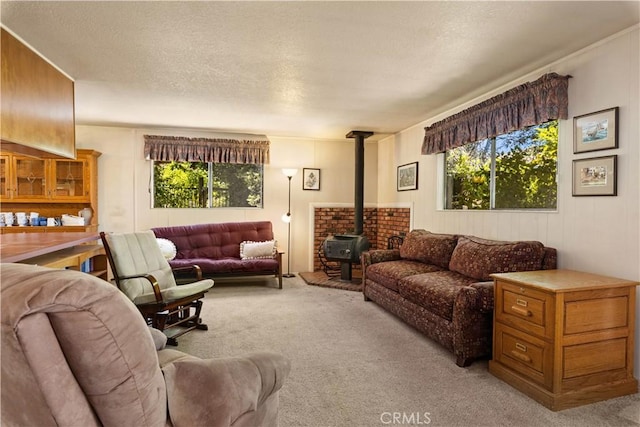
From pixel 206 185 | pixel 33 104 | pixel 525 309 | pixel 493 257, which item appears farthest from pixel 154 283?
pixel 206 185

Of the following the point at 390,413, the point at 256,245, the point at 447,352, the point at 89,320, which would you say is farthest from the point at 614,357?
the point at 256,245

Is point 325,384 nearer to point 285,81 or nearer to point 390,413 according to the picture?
point 390,413

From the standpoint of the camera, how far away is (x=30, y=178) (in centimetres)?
476

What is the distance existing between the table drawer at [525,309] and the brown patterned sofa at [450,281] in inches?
6.3

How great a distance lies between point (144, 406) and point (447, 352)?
94.0 inches

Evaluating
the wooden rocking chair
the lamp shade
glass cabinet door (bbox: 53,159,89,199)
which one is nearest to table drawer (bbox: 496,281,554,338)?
the wooden rocking chair

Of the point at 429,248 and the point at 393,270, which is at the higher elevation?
the point at 429,248

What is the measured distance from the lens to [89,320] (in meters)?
0.83

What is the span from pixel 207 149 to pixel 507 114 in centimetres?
404

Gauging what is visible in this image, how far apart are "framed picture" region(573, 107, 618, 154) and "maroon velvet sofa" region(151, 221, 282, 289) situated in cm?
351

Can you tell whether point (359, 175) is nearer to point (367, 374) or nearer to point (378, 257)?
point (378, 257)

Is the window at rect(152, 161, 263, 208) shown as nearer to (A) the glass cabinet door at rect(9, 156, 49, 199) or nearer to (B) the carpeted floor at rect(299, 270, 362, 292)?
(A) the glass cabinet door at rect(9, 156, 49, 199)

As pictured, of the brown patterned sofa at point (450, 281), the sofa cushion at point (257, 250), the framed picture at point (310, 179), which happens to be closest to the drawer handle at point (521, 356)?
the brown patterned sofa at point (450, 281)

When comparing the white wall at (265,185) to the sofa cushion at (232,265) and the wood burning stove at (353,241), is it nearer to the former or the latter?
the wood burning stove at (353,241)
